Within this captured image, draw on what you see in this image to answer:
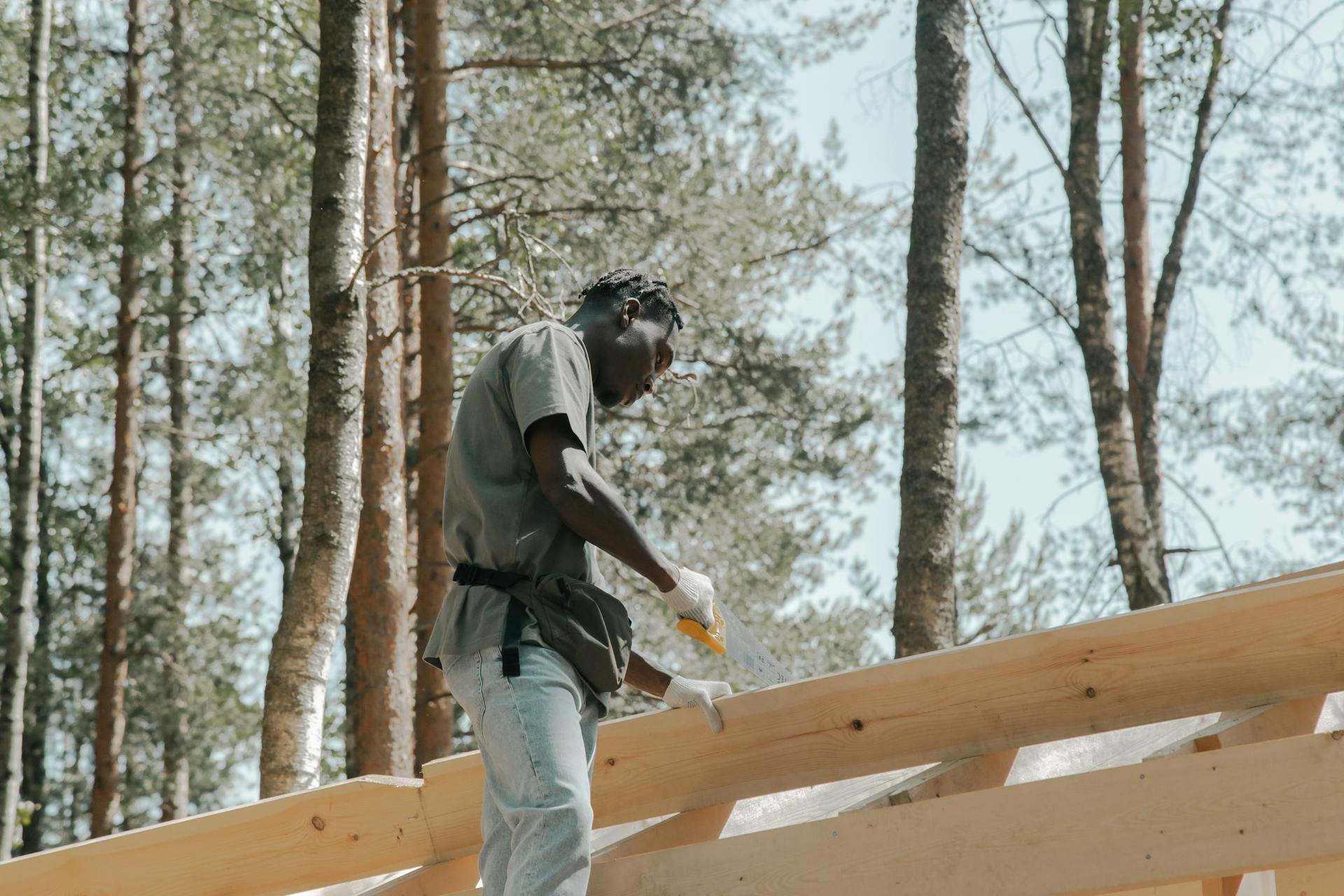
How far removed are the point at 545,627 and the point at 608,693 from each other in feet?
0.89

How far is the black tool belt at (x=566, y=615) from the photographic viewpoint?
2383 mm

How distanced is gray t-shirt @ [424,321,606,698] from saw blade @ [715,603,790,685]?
18.1 inches

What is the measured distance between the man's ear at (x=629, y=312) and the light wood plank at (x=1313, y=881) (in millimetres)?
2075

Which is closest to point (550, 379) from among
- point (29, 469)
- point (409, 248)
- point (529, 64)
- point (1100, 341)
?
point (1100, 341)

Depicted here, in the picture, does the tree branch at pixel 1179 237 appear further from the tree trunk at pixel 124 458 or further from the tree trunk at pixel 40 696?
the tree trunk at pixel 40 696

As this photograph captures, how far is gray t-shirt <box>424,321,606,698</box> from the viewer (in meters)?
2.36

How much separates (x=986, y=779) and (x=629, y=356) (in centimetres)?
107

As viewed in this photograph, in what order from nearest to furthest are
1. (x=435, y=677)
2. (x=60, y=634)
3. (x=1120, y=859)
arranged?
(x=1120, y=859)
(x=435, y=677)
(x=60, y=634)

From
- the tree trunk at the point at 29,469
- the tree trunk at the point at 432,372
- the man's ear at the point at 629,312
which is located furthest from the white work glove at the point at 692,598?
the tree trunk at the point at 29,469

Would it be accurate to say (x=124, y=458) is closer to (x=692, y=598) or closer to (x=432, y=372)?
(x=432, y=372)

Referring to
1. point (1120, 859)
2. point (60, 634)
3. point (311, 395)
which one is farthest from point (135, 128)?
point (1120, 859)

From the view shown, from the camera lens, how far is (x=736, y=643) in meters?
2.90

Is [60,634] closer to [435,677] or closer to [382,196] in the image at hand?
[435,677]

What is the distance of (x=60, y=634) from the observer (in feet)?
58.1
